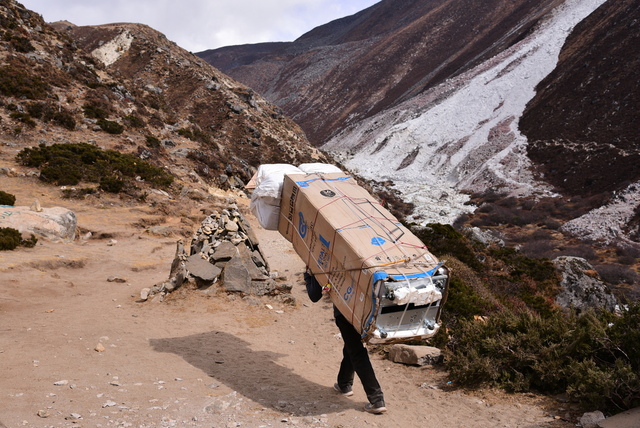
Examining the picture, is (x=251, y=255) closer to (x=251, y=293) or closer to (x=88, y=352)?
(x=251, y=293)

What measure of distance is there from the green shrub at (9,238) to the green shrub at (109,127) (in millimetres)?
14466

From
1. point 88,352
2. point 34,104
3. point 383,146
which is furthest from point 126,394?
point 383,146

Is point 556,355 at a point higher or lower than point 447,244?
higher

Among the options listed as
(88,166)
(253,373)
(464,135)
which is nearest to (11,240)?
(253,373)

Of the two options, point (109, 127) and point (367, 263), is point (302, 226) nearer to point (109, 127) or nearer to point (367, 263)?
point (367, 263)

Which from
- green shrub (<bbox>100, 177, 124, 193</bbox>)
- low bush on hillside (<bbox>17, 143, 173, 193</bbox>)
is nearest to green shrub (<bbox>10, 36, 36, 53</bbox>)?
low bush on hillside (<bbox>17, 143, 173, 193</bbox>)

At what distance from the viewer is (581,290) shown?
53.6 feet

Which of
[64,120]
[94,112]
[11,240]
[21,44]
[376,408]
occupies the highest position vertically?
[21,44]

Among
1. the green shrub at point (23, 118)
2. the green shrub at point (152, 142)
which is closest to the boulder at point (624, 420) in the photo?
the green shrub at point (23, 118)

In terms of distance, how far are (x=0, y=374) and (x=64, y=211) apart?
377 inches

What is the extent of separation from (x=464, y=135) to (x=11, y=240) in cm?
5311

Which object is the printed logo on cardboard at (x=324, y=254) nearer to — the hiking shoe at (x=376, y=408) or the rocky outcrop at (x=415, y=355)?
the hiking shoe at (x=376, y=408)

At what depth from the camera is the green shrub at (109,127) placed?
83.0 ft

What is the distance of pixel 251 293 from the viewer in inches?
429
